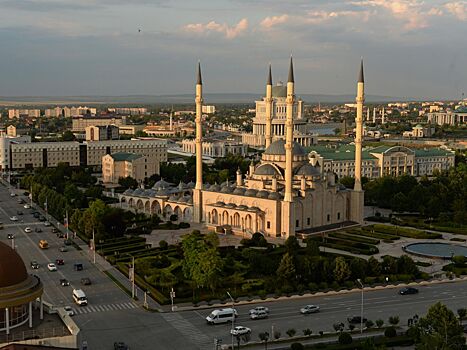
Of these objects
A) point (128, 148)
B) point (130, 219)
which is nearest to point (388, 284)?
point (130, 219)

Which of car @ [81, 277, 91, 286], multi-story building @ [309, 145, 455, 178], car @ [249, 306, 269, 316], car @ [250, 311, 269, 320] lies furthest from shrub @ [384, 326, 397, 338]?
multi-story building @ [309, 145, 455, 178]

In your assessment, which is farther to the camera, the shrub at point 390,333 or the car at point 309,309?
the car at point 309,309

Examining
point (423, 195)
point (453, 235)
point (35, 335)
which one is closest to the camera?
point (35, 335)

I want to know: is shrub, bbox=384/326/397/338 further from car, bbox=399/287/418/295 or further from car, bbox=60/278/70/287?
car, bbox=60/278/70/287

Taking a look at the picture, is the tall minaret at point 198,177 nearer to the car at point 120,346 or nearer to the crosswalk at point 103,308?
the crosswalk at point 103,308

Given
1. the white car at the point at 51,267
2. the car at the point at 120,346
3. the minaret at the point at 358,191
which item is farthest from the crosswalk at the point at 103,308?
the minaret at the point at 358,191

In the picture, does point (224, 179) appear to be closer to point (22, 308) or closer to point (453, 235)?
point (453, 235)
